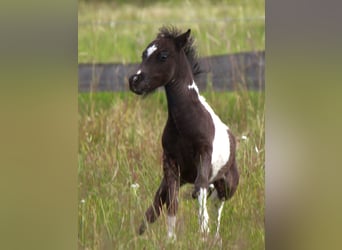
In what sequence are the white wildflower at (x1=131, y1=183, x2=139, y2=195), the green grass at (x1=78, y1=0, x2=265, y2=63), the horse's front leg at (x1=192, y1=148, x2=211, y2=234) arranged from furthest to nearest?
the green grass at (x1=78, y1=0, x2=265, y2=63) → the white wildflower at (x1=131, y1=183, x2=139, y2=195) → the horse's front leg at (x1=192, y1=148, x2=211, y2=234)

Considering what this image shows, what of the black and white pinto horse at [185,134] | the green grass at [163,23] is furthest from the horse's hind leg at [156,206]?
the green grass at [163,23]

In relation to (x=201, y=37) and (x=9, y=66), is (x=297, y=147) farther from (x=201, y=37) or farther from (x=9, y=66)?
(x=9, y=66)

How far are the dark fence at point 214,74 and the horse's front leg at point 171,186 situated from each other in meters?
0.30

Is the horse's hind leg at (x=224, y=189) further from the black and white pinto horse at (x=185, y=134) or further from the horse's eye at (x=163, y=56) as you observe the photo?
the horse's eye at (x=163, y=56)

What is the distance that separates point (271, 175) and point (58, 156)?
711 mm

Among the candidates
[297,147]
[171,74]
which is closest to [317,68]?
[297,147]

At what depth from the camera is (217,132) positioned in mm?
2793

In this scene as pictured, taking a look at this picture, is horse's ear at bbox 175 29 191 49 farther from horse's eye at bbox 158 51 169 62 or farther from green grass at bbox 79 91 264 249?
green grass at bbox 79 91 264 249

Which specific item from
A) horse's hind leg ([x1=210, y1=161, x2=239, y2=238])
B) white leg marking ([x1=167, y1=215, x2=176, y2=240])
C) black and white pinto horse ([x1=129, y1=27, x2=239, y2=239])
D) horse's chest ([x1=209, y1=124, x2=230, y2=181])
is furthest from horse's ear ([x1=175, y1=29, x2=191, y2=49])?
white leg marking ([x1=167, y1=215, x2=176, y2=240])

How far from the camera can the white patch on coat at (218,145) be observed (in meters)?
2.78

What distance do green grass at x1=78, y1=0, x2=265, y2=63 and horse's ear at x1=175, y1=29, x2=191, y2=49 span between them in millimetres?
81

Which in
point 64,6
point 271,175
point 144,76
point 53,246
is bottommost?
point 53,246

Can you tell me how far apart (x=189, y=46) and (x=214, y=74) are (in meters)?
0.23

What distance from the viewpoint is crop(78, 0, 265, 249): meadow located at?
280 centimetres
